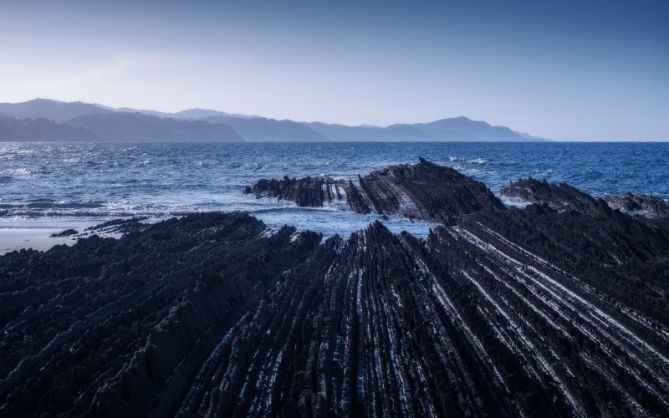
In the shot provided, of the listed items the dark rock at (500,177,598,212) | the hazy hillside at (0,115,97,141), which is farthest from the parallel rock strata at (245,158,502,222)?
the hazy hillside at (0,115,97,141)

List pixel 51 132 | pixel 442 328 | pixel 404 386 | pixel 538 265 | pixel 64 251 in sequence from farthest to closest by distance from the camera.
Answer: pixel 51 132, pixel 64 251, pixel 538 265, pixel 442 328, pixel 404 386

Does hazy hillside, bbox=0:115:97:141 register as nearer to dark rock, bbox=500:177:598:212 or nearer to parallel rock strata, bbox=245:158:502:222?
parallel rock strata, bbox=245:158:502:222

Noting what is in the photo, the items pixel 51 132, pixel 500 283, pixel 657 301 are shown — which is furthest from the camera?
pixel 51 132

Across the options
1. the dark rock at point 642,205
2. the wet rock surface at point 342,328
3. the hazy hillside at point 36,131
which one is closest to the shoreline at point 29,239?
the wet rock surface at point 342,328

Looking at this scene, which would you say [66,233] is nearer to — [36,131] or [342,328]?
[342,328]

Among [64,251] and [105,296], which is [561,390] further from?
[64,251]

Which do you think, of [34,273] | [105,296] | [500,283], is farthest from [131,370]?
[500,283]
